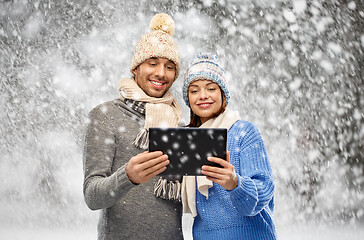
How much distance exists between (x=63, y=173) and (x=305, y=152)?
4.29 meters

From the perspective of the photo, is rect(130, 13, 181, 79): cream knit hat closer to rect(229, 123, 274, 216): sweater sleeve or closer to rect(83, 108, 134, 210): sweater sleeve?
rect(83, 108, 134, 210): sweater sleeve

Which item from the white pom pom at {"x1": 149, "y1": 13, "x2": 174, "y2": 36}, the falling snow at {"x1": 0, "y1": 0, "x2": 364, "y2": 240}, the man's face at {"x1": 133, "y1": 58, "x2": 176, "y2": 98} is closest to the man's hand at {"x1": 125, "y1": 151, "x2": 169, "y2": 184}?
the man's face at {"x1": 133, "y1": 58, "x2": 176, "y2": 98}

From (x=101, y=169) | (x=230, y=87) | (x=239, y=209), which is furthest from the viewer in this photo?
(x=230, y=87)

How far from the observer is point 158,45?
1937 mm

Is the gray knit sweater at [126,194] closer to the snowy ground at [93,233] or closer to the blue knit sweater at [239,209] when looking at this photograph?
the blue knit sweater at [239,209]

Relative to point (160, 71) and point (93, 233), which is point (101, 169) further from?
point (93, 233)

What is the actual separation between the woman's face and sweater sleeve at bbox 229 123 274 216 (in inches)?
7.3

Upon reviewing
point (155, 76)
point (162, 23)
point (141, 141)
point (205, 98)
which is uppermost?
point (162, 23)

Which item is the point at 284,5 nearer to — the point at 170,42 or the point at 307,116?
the point at 307,116

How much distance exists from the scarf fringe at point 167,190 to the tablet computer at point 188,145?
1.30 ft

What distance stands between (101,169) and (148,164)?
38 cm

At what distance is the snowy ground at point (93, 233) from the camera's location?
4.93 m

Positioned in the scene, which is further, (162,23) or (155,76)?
(162,23)

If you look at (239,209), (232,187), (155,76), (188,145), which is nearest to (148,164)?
(188,145)
